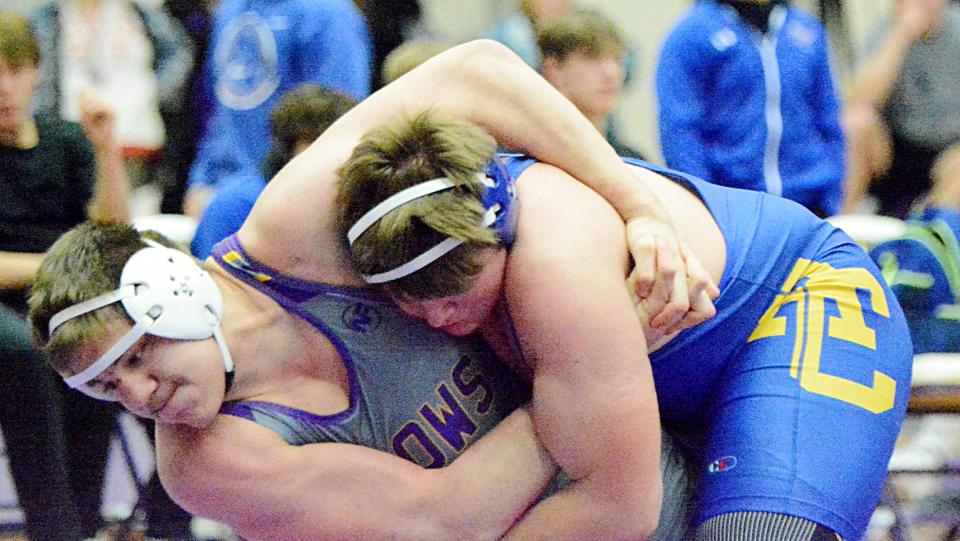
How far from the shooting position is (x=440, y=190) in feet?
6.25

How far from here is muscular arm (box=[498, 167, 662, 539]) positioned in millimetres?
1915

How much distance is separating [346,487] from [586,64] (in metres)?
2.23

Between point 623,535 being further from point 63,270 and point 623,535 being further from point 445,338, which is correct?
point 63,270

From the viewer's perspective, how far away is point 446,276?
1.92 m

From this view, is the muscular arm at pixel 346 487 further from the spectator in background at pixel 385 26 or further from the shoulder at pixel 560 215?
the spectator in background at pixel 385 26

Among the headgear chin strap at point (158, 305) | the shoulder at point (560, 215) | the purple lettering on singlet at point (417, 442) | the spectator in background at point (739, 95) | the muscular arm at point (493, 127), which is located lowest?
the spectator in background at point (739, 95)

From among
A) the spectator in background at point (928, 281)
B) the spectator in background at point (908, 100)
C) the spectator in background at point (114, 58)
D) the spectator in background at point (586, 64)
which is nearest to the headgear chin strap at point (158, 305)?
the spectator in background at point (928, 281)

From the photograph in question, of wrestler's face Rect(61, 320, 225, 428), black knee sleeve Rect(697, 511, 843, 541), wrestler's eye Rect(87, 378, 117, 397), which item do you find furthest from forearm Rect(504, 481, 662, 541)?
wrestler's eye Rect(87, 378, 117, 397)

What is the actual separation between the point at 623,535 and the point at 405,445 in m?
0.40

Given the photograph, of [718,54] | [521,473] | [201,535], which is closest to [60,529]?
[201,535]

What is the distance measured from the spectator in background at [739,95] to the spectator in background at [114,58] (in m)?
1.83

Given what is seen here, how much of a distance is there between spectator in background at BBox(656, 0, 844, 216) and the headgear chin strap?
7.68 feet

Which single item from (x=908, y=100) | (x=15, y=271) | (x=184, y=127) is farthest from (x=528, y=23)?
(x=15, y=271)

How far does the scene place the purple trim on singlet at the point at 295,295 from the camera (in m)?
2.13
